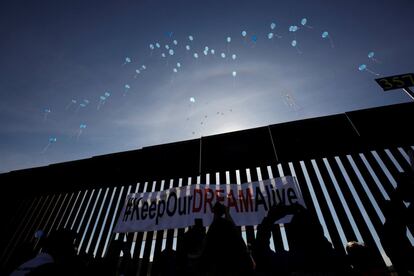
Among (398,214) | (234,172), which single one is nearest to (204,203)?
(234,172)

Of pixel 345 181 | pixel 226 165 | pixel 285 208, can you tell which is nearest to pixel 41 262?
pixel 285 208

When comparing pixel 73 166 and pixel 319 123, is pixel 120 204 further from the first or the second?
pixel 319 123

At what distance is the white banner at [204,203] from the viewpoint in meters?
3.93

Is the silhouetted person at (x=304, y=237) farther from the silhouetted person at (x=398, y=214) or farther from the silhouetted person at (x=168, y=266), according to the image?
the silhouetted person at (x=168, y=266)

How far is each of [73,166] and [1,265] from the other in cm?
352

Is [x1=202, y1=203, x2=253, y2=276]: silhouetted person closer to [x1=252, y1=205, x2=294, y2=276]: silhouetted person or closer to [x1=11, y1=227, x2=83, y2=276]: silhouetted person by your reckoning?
[x1=252, y1=205, x2=294, y2=276]: silhouetted person

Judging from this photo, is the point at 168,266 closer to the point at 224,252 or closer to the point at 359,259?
the point at 224,252

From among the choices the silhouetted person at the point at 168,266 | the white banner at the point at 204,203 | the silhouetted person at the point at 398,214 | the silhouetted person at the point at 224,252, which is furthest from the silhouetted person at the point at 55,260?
the silhouetted person at the point at 398,214

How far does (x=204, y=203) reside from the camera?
4207 mm

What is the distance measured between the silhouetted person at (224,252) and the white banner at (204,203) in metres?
1.98

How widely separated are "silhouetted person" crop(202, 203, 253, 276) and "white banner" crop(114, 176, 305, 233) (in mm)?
1981

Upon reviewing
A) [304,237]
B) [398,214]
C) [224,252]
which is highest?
[398,214]

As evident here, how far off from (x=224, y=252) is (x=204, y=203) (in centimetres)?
229

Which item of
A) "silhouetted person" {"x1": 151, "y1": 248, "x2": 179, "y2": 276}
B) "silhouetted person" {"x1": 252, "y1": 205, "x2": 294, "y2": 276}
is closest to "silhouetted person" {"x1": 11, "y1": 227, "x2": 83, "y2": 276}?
"silhouetted person" {"x1": 151, "y1": 248, "x2": 179, "y2": 276}
